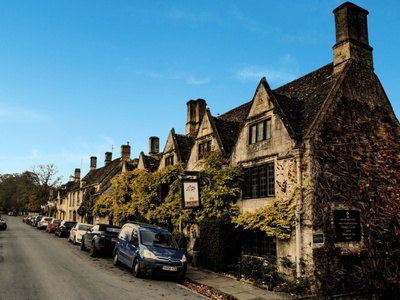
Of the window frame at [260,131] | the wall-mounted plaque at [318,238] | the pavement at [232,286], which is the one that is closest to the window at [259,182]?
the window frame at [260,131]

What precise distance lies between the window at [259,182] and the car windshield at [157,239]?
4.63 metres

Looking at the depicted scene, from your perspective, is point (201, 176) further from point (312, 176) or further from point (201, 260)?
point (312, 176)

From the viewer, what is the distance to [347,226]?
531 inches

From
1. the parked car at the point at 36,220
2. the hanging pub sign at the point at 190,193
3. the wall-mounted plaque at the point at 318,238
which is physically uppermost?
the hanging pub sign at the point at 190,193

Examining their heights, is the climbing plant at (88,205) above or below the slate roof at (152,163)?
below

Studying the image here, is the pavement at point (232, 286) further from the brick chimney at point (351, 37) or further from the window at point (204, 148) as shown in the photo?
the brick chimney at point (351, 37)

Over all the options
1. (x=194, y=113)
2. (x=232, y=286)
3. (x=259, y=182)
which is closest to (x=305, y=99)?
(x=259, y=182)

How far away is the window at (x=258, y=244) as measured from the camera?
14719 mm

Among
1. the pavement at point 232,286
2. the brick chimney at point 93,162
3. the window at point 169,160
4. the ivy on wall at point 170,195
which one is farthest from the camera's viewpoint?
the brick chimney at point 93,162

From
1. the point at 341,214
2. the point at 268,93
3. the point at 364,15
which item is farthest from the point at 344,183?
the point at 364,15

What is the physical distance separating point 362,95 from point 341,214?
5.92 metres

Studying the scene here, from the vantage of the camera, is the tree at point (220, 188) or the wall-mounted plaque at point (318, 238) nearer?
the wall-mounted plaque at point (318, 238)

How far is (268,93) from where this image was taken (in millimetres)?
16250

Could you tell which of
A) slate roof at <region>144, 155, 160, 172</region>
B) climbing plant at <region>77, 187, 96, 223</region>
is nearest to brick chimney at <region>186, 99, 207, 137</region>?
slate roof at <region>144, 155, 160, 172</region>
